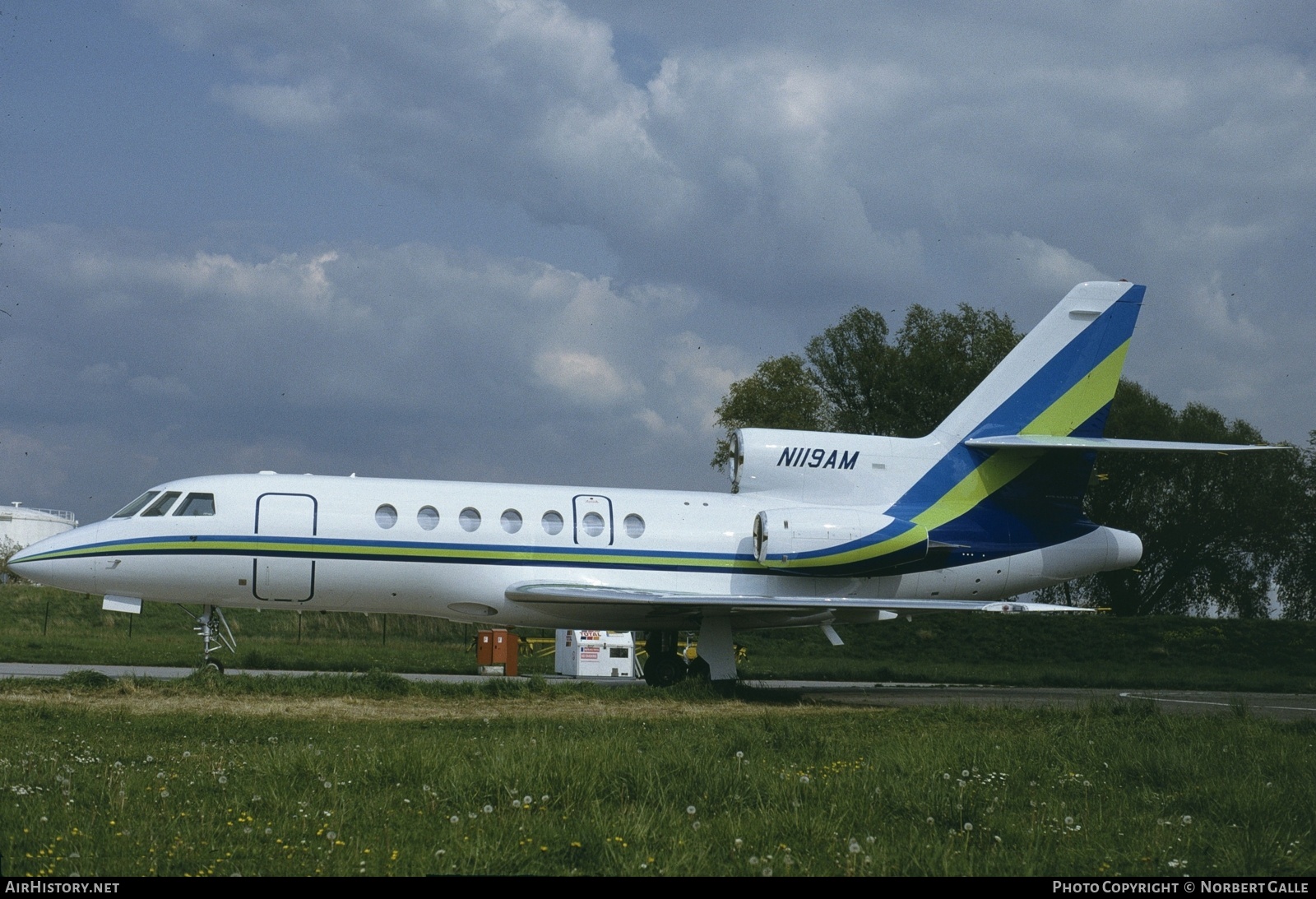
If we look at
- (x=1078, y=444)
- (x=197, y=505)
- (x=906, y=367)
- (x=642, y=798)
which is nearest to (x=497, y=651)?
(x=197, y=505)

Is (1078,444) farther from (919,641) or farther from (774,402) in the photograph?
(774,402)

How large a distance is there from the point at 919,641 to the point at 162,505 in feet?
85.5

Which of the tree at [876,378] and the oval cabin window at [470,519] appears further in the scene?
the tree at [876,378]

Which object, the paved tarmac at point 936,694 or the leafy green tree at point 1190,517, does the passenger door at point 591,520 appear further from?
the leafy green tree at point 1190,517

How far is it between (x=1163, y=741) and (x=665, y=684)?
11441 mm

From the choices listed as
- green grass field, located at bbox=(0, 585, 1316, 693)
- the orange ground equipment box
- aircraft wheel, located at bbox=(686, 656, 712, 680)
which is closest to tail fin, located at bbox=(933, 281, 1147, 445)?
aircraft wheel, located at bbox=(686, 656, 712, 680)

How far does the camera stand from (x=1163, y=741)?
1141 cm

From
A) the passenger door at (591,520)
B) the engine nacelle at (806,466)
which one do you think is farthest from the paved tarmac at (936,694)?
the engine nacelle at (806,466)

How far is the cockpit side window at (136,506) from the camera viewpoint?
19391mm

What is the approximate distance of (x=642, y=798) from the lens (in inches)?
319

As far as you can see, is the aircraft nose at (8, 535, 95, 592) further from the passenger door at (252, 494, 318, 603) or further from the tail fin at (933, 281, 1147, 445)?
the tail fin at (933, 281, 1147, 445)

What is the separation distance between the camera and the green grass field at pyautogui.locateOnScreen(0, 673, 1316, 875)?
6.48m

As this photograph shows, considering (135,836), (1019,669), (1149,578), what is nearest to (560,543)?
(135,836)

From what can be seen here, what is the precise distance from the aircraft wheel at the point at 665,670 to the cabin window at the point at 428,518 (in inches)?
200
